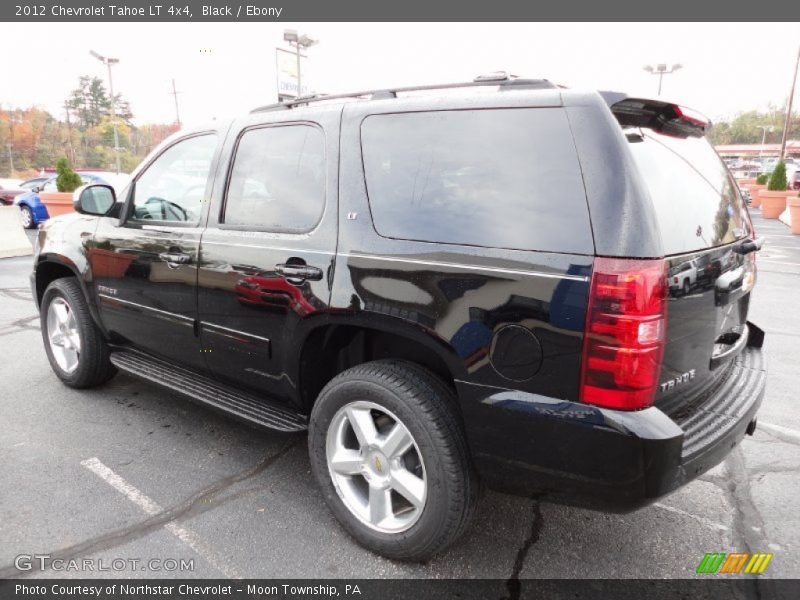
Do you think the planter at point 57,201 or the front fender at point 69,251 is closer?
the front fender at point 69,251

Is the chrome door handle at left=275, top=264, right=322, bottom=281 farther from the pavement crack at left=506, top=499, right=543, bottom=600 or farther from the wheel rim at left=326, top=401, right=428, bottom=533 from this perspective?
the pavement crack at left=506, top=499, right=543, bottom=600

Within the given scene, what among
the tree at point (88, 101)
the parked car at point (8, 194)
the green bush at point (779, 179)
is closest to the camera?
the parked car at point (8, 194)

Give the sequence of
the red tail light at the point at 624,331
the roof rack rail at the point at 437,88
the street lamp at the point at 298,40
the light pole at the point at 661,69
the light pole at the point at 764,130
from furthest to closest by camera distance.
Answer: the light pole at the point at 764,130 → the light pole at the point at 661,69 → the street lamp at the point at 298,40 → the roof rack rail at the point at 437,88 → the red tail light at the point at 624,331

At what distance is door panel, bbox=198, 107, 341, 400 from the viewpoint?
2.54m

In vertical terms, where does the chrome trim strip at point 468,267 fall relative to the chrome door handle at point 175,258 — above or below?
above

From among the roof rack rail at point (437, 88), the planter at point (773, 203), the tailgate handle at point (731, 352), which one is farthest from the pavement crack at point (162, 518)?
the planter at point (773, 203)

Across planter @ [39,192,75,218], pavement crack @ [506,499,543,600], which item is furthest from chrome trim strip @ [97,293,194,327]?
planter @ [39,192,75,218]

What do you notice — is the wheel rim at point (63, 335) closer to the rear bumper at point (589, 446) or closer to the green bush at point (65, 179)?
the rear bumper at point (589, 446)

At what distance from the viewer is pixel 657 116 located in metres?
2.22

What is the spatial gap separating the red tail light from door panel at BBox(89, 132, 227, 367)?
6.86ft

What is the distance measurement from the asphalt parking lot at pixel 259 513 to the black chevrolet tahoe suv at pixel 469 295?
33 centimetres

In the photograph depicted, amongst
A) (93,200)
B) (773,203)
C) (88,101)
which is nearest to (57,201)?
(93,200)

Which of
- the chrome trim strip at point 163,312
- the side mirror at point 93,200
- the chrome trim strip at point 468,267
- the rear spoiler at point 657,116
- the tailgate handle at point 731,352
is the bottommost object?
the chrome trim strip at point 163,312

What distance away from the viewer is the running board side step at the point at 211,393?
280 cm
